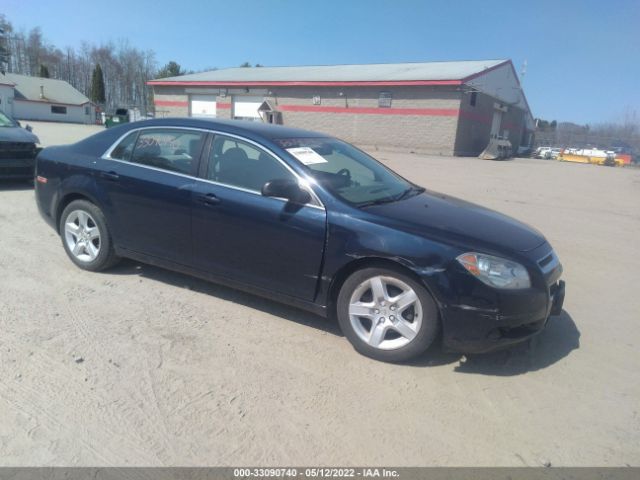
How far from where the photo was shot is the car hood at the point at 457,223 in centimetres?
334

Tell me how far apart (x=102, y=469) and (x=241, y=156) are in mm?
2533

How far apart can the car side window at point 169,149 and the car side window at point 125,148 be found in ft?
0.17

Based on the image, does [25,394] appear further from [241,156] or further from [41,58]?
[41,58]

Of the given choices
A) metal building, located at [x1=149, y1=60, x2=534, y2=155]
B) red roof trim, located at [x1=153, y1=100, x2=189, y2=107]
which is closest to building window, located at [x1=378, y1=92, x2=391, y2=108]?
metal building, located at [x1=149, y1=60, x2=534, y2=155]

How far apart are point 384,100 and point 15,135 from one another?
2638cm

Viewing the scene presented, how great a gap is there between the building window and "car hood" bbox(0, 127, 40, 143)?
25800mm

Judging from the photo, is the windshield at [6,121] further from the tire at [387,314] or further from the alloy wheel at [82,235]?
the tire at [387,314]

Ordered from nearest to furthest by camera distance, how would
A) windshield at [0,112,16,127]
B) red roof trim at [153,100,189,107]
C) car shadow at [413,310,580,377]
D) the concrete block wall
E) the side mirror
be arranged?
car shadow at [413,310,580,377]
the side mirror
windshield at [0,112,16,127]
the concrete block wall
red roof trim at [153,100,189,107]

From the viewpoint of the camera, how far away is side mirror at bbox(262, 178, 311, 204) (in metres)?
3.58

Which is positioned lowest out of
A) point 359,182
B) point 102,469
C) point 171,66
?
point 102,469

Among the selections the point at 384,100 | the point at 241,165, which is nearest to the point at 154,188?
the point at 241,165

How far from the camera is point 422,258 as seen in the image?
3219mm

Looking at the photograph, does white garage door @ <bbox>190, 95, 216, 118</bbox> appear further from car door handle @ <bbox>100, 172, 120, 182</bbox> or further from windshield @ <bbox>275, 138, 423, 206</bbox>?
windshield @ <bbox>275, 138, 423, 206</bbox>

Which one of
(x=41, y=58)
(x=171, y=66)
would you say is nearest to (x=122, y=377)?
(x=171, y=66)
